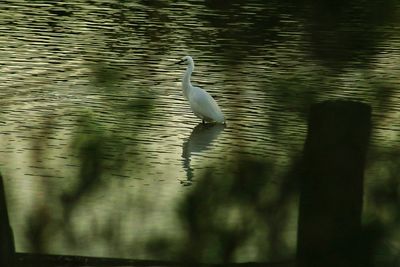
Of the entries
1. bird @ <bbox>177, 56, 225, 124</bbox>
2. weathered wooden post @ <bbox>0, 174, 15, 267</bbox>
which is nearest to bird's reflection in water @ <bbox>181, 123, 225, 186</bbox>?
bird @ <bbox>177, 56, 225, 124</bbox>

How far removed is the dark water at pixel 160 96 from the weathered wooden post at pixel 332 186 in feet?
0.04

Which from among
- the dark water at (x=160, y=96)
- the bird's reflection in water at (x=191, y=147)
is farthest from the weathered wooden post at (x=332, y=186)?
the bird's reflection in water at (x=191, y=147)

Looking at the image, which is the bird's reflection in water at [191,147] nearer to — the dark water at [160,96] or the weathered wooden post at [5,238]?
the dark water at [160,96]

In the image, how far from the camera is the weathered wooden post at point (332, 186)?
927 mm

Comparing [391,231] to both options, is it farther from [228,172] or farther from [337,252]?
[228,172]

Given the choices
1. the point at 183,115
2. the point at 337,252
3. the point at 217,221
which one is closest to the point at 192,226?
the point at 217,221

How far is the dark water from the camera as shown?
2.83ft

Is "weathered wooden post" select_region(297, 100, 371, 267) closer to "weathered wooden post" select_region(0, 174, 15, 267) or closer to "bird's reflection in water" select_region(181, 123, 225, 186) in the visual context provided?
"bird's reflection in water" select_region(181, 123, 225, 186)

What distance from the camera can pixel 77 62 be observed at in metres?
0.95

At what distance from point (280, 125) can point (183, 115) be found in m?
0.53

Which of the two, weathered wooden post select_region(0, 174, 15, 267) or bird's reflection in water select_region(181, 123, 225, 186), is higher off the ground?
weathered wooden post select_region(0, 174, 15, 267)

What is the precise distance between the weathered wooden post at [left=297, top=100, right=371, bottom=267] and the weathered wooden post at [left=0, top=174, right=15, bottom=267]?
269 millimetres

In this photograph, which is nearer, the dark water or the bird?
the dark water

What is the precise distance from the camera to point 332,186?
3.13 ft
